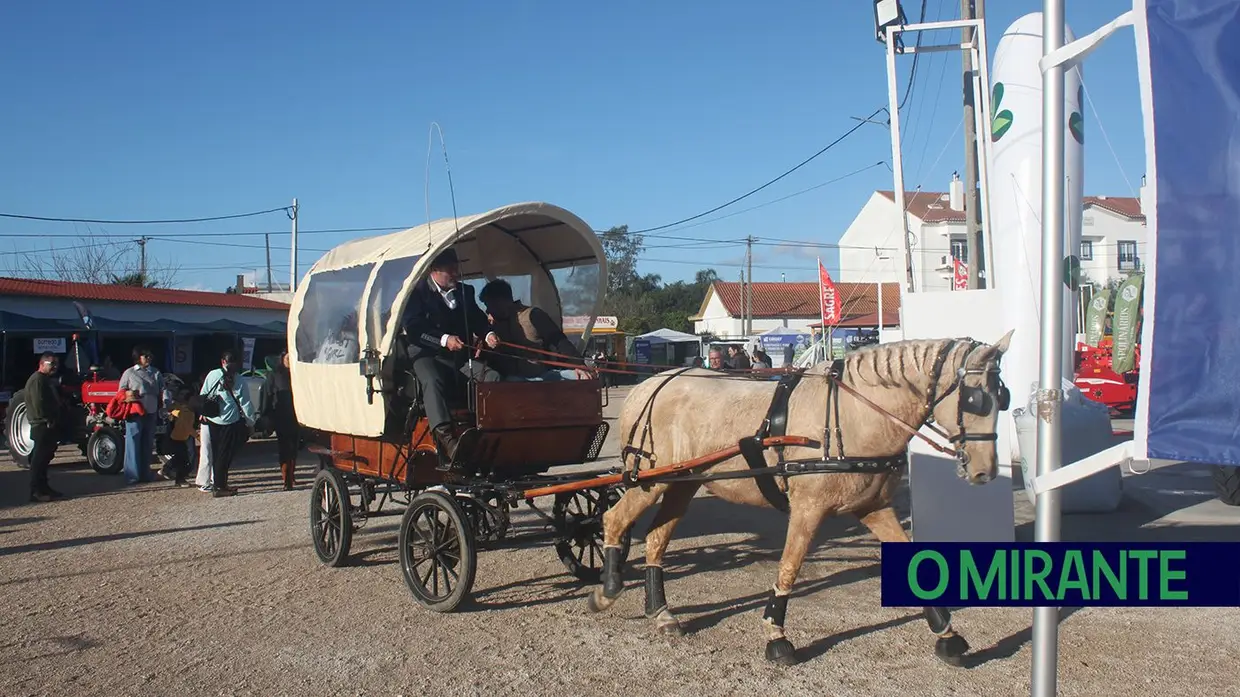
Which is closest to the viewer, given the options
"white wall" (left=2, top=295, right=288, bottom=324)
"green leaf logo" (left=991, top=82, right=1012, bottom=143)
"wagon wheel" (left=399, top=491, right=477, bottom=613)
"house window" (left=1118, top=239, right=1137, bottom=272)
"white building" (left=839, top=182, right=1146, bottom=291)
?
"wagon wheel" (left=399, top=491, right=477, bottom=613)

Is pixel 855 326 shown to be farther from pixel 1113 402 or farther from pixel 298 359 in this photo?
pixel 298 359

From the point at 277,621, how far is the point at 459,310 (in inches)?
97.1

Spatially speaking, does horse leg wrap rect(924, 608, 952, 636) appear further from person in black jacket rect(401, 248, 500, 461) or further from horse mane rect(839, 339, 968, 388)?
person in black jacket rect(401, 248, 500, 461)

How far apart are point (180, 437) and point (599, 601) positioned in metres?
8.94

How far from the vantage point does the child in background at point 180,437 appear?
41.3 ft

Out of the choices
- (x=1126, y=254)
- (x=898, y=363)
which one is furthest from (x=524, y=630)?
(x=1126, y=254)

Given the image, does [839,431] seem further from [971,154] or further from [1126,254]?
[1126,254]

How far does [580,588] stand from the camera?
666 centimetres

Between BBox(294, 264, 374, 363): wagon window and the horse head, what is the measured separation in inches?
165

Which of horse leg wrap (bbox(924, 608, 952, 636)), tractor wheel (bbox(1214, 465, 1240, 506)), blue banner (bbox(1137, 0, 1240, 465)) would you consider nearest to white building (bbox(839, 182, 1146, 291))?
tractor wheel (bbox(1214, 465, 1240, 506))

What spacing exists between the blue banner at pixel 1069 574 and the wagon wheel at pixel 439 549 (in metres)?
3.77

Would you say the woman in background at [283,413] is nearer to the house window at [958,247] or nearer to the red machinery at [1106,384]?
the red machinery at [1106,384]

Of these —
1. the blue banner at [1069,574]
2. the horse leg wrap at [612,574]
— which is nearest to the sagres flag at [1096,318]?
the horse leg wrap at [612,574]

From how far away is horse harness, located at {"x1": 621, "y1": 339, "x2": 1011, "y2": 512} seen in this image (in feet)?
14.9
